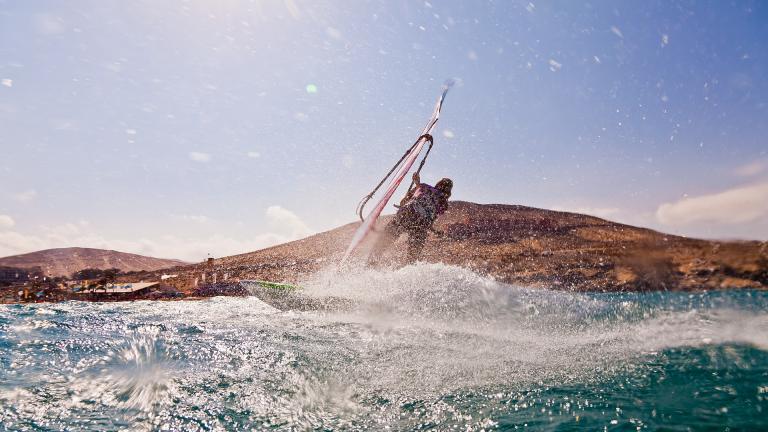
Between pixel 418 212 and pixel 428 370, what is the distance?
874cm

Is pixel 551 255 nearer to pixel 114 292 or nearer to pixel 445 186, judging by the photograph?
pixel 445 186

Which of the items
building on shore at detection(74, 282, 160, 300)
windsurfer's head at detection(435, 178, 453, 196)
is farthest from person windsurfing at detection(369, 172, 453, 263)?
building on shore at detection(74, 282, 160, 300)

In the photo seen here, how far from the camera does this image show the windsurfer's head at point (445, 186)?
13812mm

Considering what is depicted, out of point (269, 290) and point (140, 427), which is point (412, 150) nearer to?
point (269, 290)

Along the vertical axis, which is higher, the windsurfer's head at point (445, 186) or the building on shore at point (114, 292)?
the windsurfer's head at point (445, 186)

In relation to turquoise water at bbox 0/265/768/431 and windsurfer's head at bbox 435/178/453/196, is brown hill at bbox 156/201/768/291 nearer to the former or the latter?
turquoise water at bbox 0/265/768/431

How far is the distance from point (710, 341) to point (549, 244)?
153ft

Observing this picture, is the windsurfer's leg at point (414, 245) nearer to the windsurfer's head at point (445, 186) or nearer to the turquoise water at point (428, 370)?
the windsurfer's head at point (445, 186)

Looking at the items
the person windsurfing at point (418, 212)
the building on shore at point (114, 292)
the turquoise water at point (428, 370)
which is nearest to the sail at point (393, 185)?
the person windsurfing at point (418, 212)

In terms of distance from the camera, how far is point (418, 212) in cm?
1366

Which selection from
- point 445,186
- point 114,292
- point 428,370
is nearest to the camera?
point 428,370

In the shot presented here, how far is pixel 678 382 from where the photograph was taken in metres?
4.23

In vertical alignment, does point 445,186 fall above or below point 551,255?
below

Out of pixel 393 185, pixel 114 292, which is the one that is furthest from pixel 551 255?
pixel 114 292
